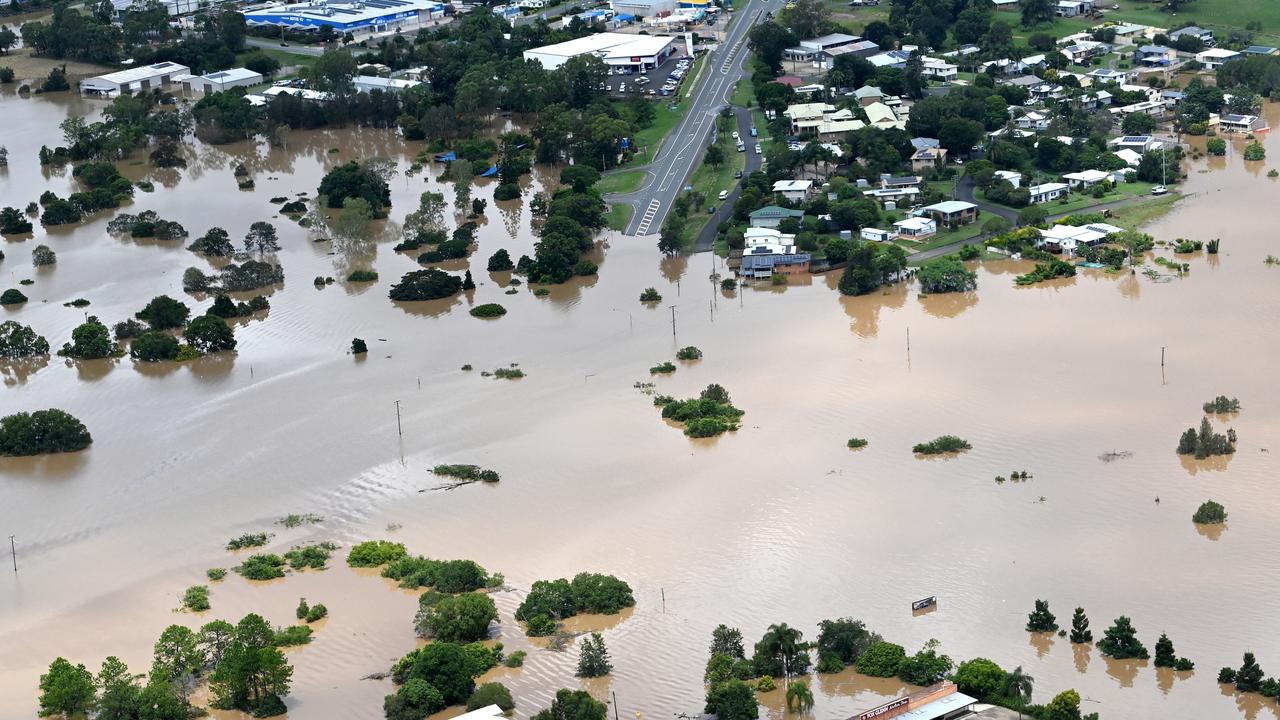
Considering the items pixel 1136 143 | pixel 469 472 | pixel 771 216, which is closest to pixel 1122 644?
pixel 469 472

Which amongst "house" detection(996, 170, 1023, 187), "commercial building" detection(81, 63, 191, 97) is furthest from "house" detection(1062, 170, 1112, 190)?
"commercial building" detection(81, 63, 191, 97)

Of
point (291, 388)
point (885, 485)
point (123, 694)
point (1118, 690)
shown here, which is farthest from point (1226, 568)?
point (291, 388)

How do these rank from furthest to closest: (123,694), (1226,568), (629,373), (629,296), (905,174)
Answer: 1. (905,174)
2. (629,296)
3. (629,373)
4. (1226,568)
5. (123,694)

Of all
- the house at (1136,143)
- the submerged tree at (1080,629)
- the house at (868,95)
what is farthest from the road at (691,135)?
the submerged tree at (1080,629)

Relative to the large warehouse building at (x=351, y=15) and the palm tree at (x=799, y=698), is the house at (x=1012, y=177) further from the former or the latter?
the large warehouse building at (x=351, y=15)

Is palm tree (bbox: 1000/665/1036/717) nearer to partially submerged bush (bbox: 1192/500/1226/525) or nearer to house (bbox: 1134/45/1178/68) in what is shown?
partially submerged bush (bbox: 1192/500/1226/525)

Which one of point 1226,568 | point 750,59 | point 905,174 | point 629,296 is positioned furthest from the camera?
point 750,59

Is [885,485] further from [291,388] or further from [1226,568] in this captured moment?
[291,388]
